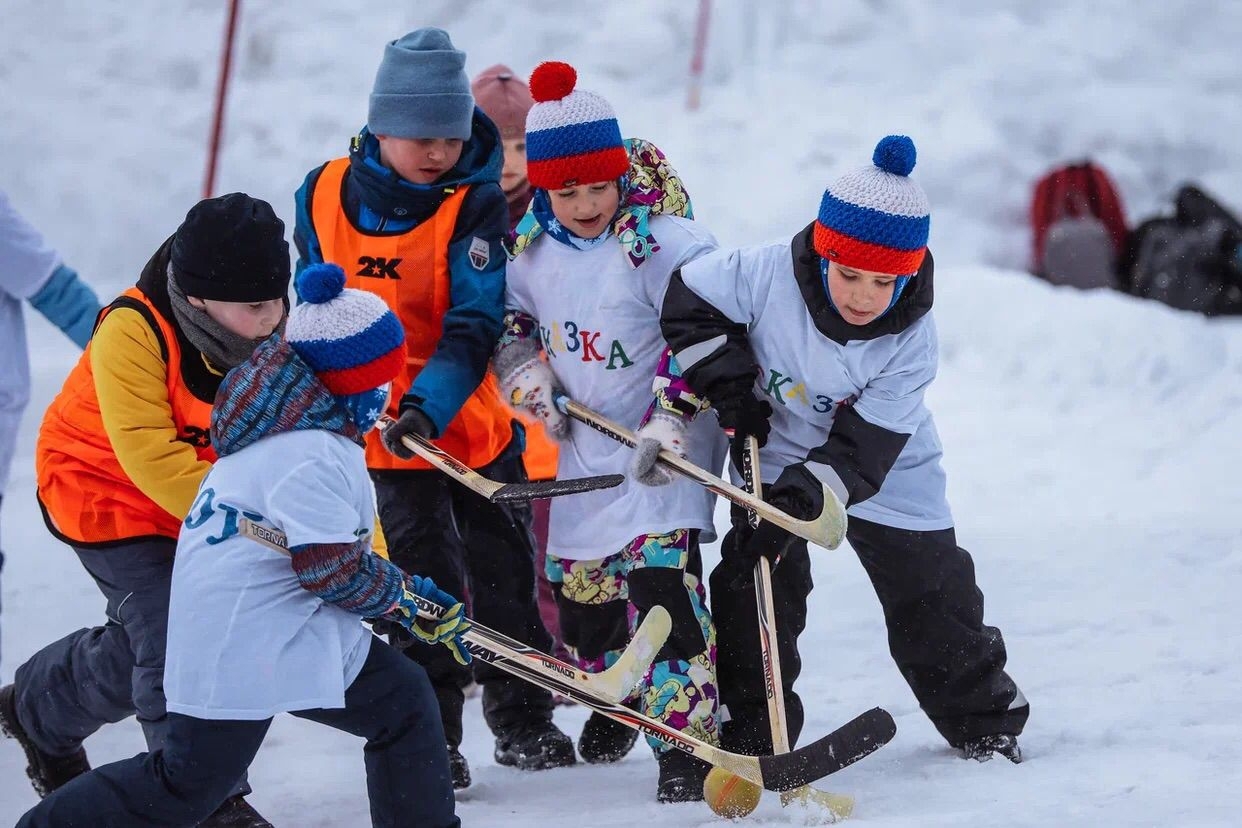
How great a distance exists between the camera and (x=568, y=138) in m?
3.46

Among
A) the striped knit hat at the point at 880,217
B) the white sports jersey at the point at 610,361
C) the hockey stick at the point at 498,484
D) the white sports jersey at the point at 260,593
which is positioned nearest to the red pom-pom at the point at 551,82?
the white sports jersey at the point at 610,361

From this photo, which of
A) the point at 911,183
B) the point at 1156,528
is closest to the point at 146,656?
the point at 911,183

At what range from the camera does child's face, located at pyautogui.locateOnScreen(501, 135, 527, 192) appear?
4.48 metres

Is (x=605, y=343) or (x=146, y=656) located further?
(x=605, y=343)

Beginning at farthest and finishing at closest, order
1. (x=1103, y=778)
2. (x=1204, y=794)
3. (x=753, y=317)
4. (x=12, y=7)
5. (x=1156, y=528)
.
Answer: (x=12, y=7), (x=1156, y=528), (x=753, y=317), (x=1103, y=778), (x=1204, y=794)

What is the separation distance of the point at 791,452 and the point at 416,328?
946 mm

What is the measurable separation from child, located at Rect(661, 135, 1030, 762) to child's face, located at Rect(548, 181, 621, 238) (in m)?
0.24

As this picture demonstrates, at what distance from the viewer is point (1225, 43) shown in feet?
32.6

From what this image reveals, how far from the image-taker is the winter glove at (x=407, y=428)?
3.56 metres

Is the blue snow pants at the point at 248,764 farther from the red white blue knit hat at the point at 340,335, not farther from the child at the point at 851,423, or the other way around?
the child at the point at 851,423

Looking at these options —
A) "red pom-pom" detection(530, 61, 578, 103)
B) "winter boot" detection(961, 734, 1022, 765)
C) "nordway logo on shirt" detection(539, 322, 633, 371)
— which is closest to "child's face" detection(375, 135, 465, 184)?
"red pom-pom" detection(530, 61, 578, 103)

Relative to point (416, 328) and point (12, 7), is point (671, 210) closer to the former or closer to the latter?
point (416, 328)

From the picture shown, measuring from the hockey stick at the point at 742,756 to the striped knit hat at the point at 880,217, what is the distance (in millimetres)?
918

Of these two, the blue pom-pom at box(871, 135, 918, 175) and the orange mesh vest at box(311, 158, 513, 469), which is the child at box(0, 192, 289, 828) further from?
the blue pom-pom at box(871, 135, 918, 175)
